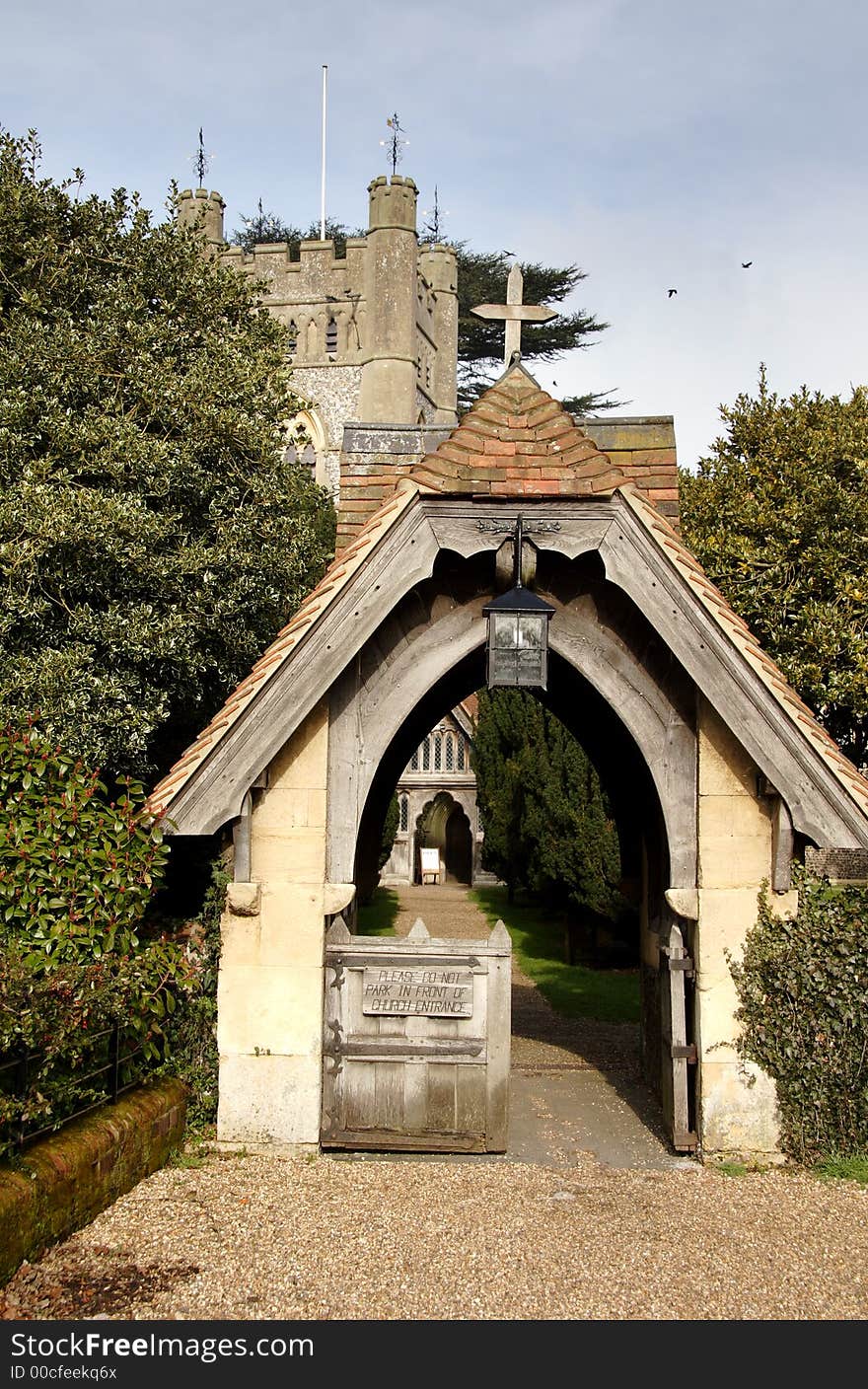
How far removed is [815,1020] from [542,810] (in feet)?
46.1

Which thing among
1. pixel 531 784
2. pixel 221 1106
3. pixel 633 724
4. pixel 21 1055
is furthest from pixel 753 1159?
pixel 531 784

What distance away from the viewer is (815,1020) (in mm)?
7535

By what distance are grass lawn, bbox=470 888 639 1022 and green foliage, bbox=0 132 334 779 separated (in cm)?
641

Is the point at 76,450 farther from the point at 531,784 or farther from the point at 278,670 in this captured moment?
the point at 531,784

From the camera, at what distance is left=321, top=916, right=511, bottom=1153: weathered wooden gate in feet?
25.6

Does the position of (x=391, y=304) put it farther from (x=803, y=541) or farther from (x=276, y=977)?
(x=276, y=977)

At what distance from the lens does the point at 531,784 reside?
22.1m

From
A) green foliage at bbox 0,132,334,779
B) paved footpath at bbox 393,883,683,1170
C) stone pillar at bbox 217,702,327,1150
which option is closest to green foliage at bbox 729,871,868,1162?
paved footpath at bbox 393,883,683,1170

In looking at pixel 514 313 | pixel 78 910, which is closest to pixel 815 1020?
pixel 78 910

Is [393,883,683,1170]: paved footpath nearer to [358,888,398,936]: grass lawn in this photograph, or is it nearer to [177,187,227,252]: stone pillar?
[358,888,398,936]: grass lawn

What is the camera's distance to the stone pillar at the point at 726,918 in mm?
7652

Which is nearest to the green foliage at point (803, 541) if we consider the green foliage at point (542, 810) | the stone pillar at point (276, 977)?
the green foliage at point (542, 810)

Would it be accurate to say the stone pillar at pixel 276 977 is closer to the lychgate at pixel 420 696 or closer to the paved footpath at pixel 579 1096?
the lychgate at pixel 420 696

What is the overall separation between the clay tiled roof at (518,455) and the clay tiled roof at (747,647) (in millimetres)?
326
